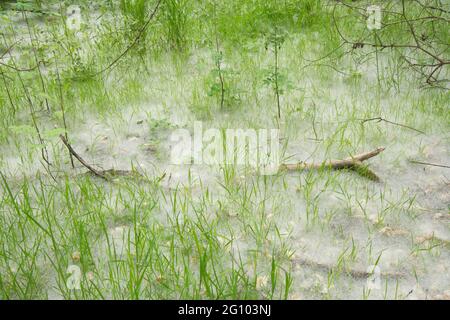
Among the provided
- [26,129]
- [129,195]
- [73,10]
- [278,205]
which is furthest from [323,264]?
[73,10]

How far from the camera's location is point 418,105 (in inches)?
153

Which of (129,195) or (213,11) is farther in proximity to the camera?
(213,11)

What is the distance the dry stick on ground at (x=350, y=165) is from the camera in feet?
10.1

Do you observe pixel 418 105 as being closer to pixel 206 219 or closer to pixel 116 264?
pixel 206 219

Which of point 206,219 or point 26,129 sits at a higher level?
point 26,129

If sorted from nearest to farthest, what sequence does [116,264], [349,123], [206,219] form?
1. [116,264]
2. [206,219]
3. [349,123]

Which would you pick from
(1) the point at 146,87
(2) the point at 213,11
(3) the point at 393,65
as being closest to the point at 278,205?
(1) the point at 146,87

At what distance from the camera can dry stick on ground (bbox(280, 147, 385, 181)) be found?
3064mm

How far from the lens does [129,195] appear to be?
284 cm

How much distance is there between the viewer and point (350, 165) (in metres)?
3.12

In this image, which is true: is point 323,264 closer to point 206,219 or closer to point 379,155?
point 206,219

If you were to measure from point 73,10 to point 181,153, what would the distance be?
4.21m
